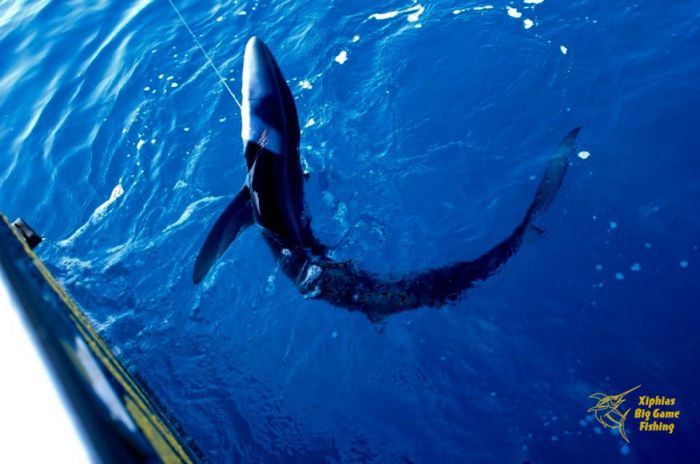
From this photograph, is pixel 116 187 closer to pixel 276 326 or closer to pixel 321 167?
pixel 321 167

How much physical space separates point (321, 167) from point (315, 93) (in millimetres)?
1748

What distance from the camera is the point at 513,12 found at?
8.30 meters

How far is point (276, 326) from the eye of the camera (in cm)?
595

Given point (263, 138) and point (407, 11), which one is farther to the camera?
point (407, 11)

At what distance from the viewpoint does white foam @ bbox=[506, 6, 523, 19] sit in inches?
324

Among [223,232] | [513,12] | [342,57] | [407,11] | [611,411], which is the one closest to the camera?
[611,411]

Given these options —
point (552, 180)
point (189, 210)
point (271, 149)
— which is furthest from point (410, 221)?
point (189, 210)

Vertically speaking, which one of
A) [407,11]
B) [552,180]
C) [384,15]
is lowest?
[552,180]

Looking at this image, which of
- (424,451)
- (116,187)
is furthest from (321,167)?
(424,451)

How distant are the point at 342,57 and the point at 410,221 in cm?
382

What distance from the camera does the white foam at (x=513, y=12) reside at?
27.0 ft

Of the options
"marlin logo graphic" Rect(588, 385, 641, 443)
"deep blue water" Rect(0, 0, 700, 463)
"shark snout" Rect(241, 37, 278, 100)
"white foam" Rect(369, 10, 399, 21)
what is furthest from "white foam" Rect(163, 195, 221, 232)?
"marlin logo graphic" Rect(588, 385, 641, 443)

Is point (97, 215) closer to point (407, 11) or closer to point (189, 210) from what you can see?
point (189, 210)

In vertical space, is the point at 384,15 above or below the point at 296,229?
above
